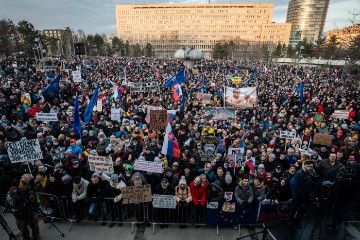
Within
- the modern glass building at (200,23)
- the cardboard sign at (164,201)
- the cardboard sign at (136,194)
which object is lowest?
the cardboard sign at (164,201)

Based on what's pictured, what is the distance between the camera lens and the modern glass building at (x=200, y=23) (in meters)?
121

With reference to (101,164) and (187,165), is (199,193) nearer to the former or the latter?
(187,165)

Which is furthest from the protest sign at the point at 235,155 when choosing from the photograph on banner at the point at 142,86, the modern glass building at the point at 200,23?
the modern glass building at the point at 200,23

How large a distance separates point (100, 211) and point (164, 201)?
1935mm

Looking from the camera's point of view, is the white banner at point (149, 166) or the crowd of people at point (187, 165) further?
the white banner at point (149, 166)

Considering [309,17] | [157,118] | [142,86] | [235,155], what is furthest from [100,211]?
[309,17]

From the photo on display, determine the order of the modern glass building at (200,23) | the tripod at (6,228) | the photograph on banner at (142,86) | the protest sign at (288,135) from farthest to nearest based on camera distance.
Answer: the modern glass building at (200,23), the photograph on banner at (142,86), the protest sign at (288,135), the tripod at (6,228)

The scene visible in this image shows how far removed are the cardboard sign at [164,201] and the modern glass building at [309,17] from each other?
144 metres

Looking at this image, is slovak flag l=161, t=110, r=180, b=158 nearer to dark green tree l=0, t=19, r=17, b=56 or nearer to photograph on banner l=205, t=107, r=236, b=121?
photograph on banner l=205, t=107, r=236, b=121

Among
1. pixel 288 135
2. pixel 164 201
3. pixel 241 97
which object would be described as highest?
pixel 241 97

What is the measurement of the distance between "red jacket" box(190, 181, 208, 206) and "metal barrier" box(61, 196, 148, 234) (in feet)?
4.51

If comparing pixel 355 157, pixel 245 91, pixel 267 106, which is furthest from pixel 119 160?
pixel 267 106

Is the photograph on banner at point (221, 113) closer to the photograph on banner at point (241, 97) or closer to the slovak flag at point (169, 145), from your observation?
the photograph on banner at point (241, 97)

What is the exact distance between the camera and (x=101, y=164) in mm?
6223
